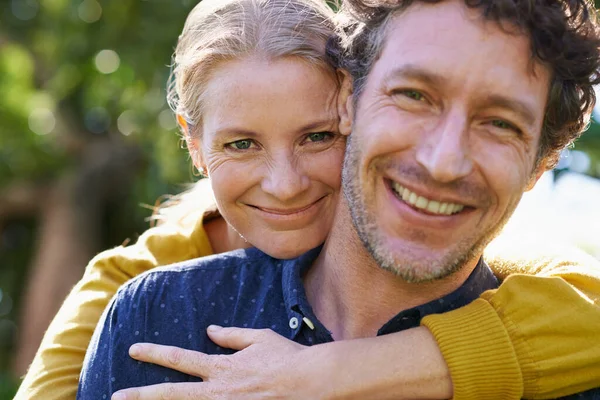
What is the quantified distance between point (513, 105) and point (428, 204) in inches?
12.4

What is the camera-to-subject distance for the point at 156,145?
5277 mm

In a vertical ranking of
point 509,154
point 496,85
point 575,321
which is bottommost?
point 575,321

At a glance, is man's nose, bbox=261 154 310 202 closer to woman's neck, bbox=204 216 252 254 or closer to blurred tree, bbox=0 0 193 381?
woman's neck, bbox=204 216 252 254

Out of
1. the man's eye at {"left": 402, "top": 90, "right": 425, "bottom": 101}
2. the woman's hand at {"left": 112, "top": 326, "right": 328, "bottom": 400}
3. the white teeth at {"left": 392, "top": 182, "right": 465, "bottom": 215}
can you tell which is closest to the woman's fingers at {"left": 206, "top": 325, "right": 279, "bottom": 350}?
the woman's hand at {"left": 112, "top": 326, "right": 328, "bottom": 400}

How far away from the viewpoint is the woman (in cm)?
262

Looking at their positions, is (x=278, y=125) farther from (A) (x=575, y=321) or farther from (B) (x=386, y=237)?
(A) (x=575, y=321)

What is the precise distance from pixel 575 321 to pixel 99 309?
1.43 m

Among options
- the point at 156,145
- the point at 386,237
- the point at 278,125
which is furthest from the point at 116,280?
the point at 156,145

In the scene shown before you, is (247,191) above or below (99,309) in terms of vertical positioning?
above

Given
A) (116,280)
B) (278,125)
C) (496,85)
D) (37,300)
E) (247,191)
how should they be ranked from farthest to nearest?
(37,300) < (116,280) < (247,191) < (278,125) < (496,85)

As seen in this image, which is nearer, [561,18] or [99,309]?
[561,18]

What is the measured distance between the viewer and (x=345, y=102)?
260 centimetres

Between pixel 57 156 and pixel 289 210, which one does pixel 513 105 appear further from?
pixel 57 156

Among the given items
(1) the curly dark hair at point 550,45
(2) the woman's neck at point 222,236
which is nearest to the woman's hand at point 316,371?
(1) the curly dark hair at point 550,45
